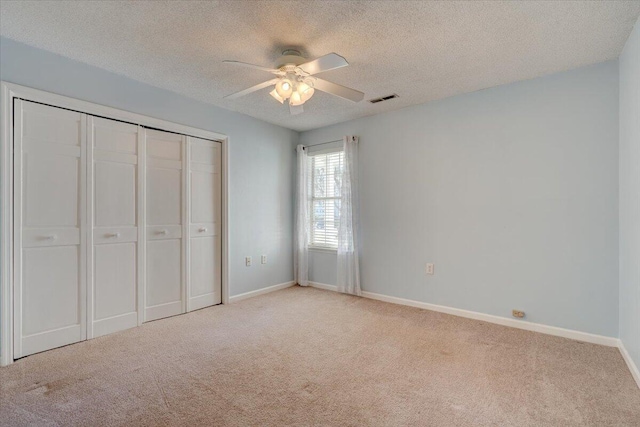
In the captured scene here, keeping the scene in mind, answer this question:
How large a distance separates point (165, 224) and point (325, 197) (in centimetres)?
227

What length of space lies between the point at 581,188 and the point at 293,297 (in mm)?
3374

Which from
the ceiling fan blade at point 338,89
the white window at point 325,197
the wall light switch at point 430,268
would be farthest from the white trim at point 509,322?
the ceiling fan blade at point 338,89

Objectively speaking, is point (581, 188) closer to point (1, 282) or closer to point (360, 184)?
point (360, 184)

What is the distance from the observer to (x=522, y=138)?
3064 mm

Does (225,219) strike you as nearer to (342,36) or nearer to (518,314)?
(342,36)

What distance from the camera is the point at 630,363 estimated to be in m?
2.25

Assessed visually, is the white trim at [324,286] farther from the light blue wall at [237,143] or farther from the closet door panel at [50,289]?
the closet door panel at [50,289]

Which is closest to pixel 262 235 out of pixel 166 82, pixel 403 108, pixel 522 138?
pixel 166 82

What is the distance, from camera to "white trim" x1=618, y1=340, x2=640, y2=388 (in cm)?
209

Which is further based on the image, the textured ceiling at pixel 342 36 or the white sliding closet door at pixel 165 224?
the white sliding closet door at pixel 165 224

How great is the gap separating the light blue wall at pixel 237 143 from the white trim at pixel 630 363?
3781 mm

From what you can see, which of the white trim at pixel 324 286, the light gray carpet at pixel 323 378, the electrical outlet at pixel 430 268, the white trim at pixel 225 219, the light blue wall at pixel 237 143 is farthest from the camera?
the white trim at pixel 324 286

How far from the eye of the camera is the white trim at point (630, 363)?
2.09 meters

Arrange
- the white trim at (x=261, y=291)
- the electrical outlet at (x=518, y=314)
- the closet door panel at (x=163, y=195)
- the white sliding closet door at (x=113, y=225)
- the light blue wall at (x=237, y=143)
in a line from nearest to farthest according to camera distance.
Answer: the light blue wall at (x=237, y=143) → the white sliding closet door at (x=113, y=225) → the electrical outlet at (x=518, y=314) → the closet door panel at (x=163, y=195) → the white trim at (x=261, y=291)
